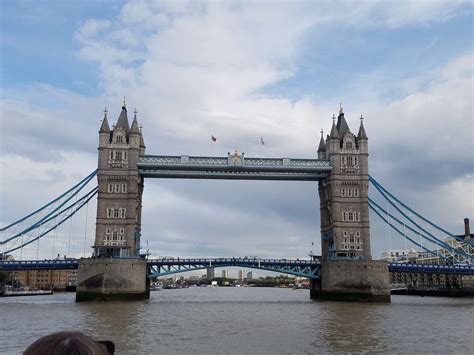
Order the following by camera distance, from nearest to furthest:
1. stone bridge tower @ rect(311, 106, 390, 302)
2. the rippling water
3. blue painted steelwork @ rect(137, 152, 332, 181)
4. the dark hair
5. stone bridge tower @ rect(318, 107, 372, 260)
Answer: the dark hair
the rippling water
stone bridge tower @ rect(311, 106, 390, 302)
blue painted steelwork @ rect(137, 152, 332, 181)
stone bridge tower @ rect(318, 107, 372, 260)

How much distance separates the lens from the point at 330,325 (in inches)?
1271

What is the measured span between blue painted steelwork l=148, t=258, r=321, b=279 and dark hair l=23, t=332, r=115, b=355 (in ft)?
208

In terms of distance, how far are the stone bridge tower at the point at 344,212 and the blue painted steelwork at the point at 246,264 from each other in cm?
208

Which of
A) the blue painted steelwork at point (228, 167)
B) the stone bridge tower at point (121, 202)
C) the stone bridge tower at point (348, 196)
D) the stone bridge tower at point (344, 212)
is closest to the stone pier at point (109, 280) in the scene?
the stone bridge tower at point (121, 202)

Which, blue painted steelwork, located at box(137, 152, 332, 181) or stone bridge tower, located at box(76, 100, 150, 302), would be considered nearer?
stone bridge tower, located at box(76, 100, 150, 302)

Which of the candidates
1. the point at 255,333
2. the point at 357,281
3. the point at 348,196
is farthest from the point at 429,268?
the point at 255,333

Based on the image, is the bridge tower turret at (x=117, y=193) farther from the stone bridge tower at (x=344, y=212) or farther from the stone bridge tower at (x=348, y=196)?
the stone bridge tower at (x=348, y=196)

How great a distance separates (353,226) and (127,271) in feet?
93.2

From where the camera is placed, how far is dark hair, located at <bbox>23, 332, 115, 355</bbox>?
90.7 inches

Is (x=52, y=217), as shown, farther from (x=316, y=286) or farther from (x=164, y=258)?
(x=316, y=286)

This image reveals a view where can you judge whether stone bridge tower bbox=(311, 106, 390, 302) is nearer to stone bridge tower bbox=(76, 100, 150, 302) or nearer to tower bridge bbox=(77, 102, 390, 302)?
tower bridge bbox=(77, 102, 390, 302)

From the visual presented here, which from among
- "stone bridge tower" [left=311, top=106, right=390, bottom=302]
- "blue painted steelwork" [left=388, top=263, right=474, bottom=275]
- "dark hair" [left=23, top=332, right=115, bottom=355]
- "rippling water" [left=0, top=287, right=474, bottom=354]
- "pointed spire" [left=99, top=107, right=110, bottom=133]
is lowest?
"rippling water" [left=0, top=287, right=474, bottom=354]

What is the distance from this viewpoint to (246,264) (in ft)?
216

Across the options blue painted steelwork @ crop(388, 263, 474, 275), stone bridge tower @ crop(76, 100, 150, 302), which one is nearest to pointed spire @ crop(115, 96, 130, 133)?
stone bridge tower @ crop(76, 100, 150, 302)
